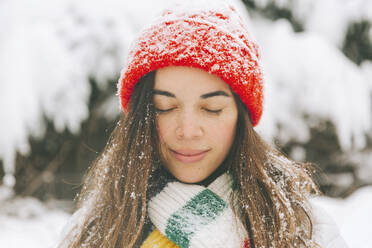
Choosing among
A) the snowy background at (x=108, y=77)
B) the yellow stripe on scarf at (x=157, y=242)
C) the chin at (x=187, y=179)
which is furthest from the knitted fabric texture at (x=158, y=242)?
the snowy background at (x=108, y=77)

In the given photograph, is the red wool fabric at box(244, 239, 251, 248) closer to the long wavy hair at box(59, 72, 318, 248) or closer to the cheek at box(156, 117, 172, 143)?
the long wavy hair at box(59, 72, 318, 248)

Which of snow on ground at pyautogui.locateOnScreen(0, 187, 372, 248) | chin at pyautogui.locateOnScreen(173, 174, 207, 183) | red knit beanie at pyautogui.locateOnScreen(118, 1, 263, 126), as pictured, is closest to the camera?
red knit beanie at pyautogui.locateOnScreen(118, 1, 263, 126)

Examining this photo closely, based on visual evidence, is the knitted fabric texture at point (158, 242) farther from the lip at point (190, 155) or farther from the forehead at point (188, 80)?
the forehead at point (188, 80)

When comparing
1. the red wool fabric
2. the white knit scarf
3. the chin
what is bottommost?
the red wool fabric

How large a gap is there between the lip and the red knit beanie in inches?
8.3

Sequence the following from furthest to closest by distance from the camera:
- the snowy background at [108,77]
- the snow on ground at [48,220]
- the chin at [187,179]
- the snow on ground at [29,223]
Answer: the snowy background at [108,77]
the snow on ground at [29,223]
the snow on ground at [48,220]
the chin at [187,179]

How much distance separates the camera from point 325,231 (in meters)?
1.05

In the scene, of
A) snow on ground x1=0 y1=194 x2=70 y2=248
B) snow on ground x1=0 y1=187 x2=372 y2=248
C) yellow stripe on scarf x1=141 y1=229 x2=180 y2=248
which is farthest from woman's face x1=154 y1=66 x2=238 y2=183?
snow on ground x1=0 y1=194 x2=70 y2=248

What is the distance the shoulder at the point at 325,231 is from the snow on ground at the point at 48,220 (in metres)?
0.26

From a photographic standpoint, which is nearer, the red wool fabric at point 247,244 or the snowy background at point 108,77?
the red wool fabric at point 247,244

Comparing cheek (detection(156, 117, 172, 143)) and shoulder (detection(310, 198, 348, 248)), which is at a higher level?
cheek (detection(156, 117, 172, 143))

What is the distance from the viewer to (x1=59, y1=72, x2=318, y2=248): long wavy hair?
3.16 feet

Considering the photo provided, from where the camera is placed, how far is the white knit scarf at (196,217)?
0.89m

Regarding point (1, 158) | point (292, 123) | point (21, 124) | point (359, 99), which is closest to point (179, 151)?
point (21, 124)
